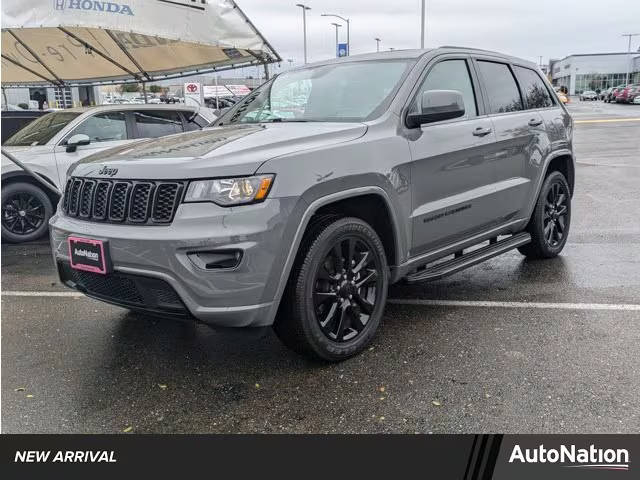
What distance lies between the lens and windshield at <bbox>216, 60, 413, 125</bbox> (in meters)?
4.00

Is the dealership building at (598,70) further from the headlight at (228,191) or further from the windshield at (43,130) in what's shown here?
the headlight at (228,191)

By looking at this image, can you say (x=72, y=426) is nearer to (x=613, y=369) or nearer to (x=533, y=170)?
(x=613, y=369)

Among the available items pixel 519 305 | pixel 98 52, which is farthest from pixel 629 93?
pixel 519 305

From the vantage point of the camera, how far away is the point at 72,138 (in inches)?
282

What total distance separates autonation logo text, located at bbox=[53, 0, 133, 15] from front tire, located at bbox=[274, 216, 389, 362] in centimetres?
586

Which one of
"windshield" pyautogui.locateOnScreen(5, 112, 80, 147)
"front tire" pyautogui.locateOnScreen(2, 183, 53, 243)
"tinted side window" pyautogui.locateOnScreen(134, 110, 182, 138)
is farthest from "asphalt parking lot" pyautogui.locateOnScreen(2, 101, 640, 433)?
"tinted side window" pyautogui.locateOnScreen(134, 110, 182, 138)

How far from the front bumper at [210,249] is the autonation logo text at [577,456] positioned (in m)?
1.34

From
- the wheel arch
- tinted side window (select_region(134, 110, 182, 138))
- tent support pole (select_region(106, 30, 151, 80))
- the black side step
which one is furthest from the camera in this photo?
tent support pole (select_region(106, 30, 151, 80))

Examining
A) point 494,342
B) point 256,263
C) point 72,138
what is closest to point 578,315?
point 494,342

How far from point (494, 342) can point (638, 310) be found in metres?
1.25

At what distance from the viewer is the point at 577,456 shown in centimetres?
262

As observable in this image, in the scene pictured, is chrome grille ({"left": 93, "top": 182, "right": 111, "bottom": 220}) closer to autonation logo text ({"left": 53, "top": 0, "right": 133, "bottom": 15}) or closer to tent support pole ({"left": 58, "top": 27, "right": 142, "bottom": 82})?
autonation logo text ({"left": 53, "top": 0, "right": 133, "bottom": 15})

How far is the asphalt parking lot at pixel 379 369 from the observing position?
3016 mm

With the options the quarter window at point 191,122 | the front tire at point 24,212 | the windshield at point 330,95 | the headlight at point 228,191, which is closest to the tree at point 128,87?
the quarter window at point 191,122
